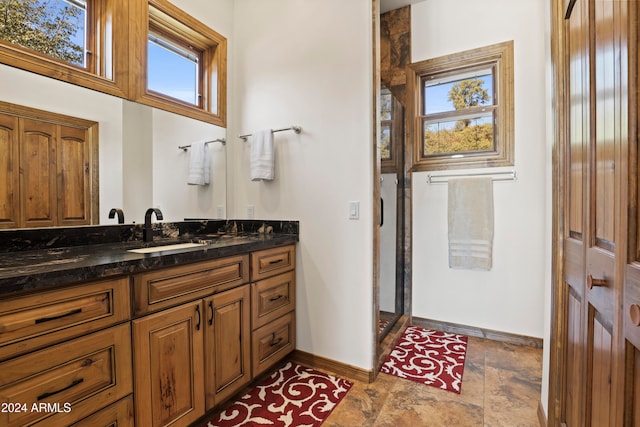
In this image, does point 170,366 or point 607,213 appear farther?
point 170,366

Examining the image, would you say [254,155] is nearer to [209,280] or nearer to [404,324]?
[209,280]

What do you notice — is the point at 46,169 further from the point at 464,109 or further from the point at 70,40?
the point at 464,109

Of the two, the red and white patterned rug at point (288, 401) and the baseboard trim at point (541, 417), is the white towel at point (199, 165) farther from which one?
the baseboard trim at point (541, 417)

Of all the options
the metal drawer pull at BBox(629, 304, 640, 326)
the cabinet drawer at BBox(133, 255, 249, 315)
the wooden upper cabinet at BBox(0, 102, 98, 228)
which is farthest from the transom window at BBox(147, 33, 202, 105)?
the metal drawer pull at BBox(629, 304, 640, 326)

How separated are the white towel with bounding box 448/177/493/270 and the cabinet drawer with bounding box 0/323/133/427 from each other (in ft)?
8.32

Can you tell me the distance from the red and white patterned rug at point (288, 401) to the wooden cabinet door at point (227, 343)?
11 centimetres

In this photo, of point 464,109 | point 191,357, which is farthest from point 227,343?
point 464,109

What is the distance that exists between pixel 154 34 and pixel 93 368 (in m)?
2.00

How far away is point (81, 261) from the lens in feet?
3.66

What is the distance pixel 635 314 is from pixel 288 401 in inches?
64.8

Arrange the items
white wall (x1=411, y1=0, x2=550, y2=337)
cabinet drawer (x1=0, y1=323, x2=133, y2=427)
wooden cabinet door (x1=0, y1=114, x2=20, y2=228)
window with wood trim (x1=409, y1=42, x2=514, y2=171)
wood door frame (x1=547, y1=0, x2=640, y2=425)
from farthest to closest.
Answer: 1. window with wood trim (x1=409, y1=42, x2=514, y2=171)
2. white wall (x1=411, y1=0, x2=550, y2=337)
3. wooden cabinet door (x1=0, y1=114, x2=20, y2=228)
4. wood door frame (x1=547, y1=0, x2=640, y2=425)
5. cabinet drawer (x1=0, y1=323, x2=133, y2=427)

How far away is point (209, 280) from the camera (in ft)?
4.95

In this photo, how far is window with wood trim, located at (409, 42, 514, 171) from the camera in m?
2.52

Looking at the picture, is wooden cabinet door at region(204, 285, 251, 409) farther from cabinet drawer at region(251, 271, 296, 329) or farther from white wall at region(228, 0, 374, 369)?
white wall at region(228, 0, 374, 369)
